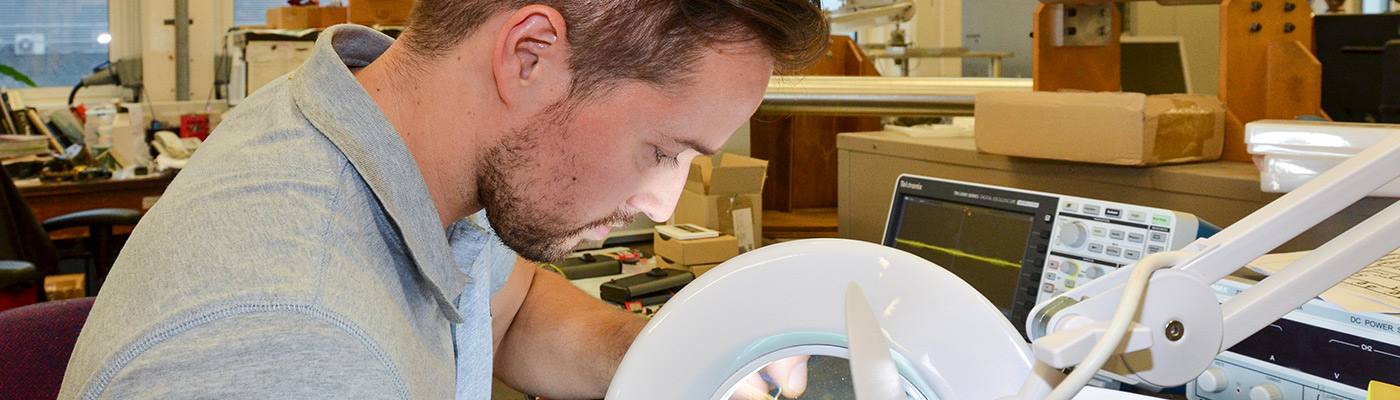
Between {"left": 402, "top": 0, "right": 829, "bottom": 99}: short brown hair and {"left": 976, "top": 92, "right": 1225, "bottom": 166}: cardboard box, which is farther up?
{"left": 402, "top": 0, "right": 829, "bottom": 99}: short brown hair

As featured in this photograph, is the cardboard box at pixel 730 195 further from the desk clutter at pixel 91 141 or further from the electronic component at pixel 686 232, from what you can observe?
the desk clutter at pixel 91 141

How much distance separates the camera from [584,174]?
854 mm

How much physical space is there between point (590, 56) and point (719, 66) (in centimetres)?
11

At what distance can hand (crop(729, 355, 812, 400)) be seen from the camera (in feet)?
2.04

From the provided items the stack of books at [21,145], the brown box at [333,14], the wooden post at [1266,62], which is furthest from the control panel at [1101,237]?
the stack of books at [21,145]

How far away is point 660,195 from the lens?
91 centimetres

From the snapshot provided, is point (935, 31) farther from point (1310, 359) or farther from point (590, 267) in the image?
point (1310, 359)

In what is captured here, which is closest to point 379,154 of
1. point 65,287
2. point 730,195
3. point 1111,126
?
point 1111,126

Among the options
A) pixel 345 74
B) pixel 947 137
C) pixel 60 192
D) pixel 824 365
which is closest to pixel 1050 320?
pixel 824 365

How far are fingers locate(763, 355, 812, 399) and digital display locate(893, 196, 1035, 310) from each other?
1.76ft

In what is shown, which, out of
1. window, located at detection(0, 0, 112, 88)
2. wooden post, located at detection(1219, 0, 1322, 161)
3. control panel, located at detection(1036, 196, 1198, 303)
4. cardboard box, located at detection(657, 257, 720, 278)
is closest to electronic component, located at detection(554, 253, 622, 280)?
cardboard box, located at detection(657, 257, 720, 278)

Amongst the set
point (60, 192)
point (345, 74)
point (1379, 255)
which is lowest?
point (60, 192)

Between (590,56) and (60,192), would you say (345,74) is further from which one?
(60,192)

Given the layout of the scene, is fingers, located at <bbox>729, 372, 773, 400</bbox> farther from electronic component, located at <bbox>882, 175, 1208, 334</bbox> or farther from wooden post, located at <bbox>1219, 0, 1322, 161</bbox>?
wooden post, located at <bbox>1219, 0, 1322, 161</bbox>
